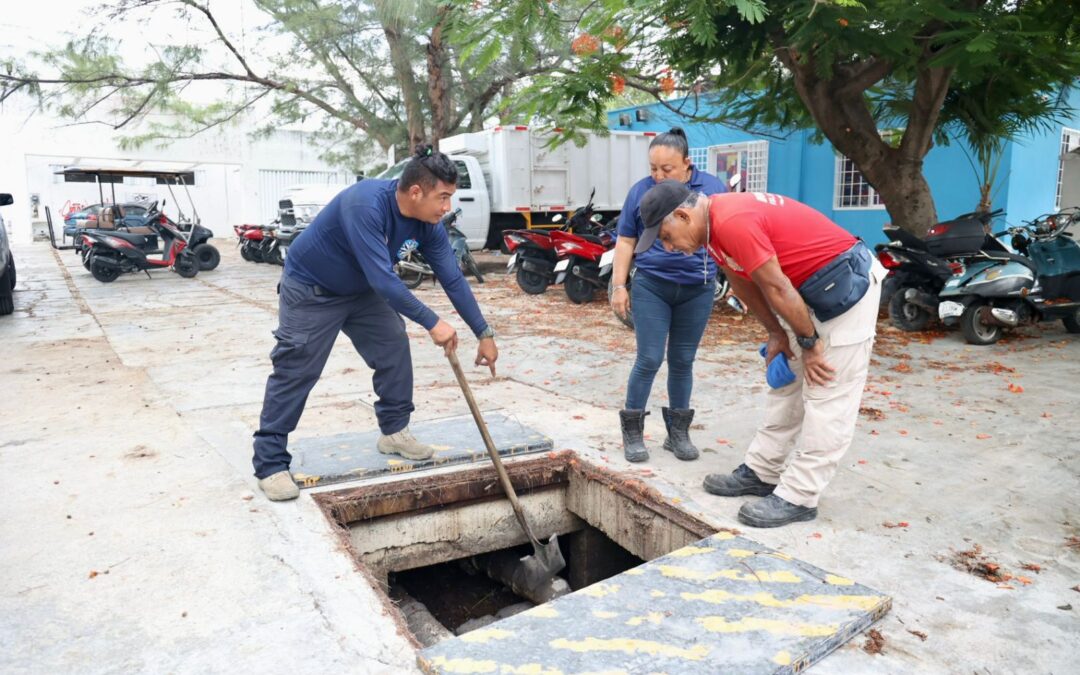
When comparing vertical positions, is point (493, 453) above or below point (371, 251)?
below

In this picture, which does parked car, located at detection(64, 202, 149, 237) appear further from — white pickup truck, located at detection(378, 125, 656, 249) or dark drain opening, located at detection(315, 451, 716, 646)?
dark drain opening, located at detection(315, 451, 716, 646)

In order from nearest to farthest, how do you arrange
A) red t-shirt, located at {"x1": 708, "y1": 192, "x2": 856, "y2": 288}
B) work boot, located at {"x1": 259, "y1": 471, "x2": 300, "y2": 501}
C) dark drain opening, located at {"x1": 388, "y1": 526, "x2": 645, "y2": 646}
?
1. red t-shirt, located at {"x1": 708, "y1": 192, "x2": 856, "y2": 288}
2. work boot, located at {"x1": 259, "y1": 471, "x2": 300, "y2": 501}
3. dark drain opening, located at {"x1": 388, "y1": 526, "x2": 645, "y2": 646}

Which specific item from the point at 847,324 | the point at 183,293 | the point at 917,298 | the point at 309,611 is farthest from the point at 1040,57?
the point at 183,293

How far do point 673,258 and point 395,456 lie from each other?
5.46 ft

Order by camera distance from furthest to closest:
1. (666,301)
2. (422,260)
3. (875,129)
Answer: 1. (422,260)
2. (875,129)
3. (666,301)

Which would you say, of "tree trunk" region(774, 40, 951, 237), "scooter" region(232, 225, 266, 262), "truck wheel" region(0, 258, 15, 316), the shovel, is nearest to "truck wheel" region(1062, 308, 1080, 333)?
"tree trunk" region(774, 40, 951, 237)

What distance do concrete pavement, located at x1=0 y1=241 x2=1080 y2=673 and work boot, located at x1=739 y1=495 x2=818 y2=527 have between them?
0.05 metres

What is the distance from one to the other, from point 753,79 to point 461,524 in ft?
21.7

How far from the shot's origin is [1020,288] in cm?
702

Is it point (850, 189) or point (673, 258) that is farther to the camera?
point (850, 189)

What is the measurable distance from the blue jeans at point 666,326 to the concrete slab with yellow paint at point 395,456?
0.63 m

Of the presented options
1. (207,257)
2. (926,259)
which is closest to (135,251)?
(207,257)

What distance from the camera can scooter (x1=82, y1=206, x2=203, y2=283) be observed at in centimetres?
1327

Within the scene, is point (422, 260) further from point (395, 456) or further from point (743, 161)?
point (395, 456)
